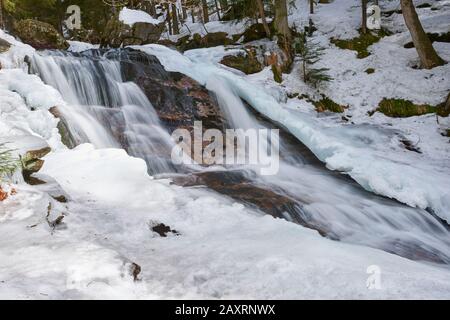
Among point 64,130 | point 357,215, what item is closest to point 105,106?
point 64,130

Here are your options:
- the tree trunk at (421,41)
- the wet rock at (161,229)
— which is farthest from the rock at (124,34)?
the wet rock at (161,229)

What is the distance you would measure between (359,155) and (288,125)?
2401 mm

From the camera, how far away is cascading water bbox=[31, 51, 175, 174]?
7848mm

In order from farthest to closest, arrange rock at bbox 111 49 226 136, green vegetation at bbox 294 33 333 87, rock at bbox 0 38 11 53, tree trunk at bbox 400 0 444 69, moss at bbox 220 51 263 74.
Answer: moss at bbox 220 51 263 74
green vegetation at bbox 294 33 333 87
tree trunk at bbox 400 0 444 69
rock at bbox 111 49 226 136
rock at bbox 0 38 11 53

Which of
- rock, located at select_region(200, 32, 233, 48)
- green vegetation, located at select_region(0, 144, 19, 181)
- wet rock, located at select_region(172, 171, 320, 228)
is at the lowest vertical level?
wet rock, located at select_region(172, 171, 320, 228)

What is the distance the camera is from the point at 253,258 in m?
3.55

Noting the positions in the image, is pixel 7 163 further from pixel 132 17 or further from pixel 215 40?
pixel 132 17

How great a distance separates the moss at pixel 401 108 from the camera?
425 inches

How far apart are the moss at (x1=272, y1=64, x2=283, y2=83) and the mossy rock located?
1.61 metres

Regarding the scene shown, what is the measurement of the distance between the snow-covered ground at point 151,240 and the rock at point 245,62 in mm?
6815

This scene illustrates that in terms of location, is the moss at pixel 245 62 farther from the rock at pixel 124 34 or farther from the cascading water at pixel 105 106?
the rock at pixel 124 34

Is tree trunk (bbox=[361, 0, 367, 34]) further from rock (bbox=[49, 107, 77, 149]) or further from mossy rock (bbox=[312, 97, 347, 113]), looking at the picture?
rock (bbox=[49, 107, 77, 149])

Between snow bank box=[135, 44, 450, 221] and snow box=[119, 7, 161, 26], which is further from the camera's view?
snow box=[119, 7, 161, 26]

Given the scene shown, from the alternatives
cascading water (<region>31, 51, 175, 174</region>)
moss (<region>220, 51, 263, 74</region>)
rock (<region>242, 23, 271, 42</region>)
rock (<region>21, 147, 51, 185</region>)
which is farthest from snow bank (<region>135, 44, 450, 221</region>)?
rock (<region>21, 147, 51, 185</region>)
